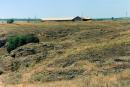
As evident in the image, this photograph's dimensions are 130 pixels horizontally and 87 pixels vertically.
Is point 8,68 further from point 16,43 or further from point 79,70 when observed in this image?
point 16,43

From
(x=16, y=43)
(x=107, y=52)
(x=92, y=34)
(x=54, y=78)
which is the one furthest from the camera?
(x=92, y=34)

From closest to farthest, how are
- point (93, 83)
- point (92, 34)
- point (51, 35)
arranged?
point (93, 83) < point (92, 34) < point (51, 35)

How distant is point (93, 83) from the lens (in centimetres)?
1716

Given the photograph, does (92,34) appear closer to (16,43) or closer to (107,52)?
(16,43)

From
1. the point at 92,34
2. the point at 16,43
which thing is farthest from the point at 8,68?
the point at 92,34

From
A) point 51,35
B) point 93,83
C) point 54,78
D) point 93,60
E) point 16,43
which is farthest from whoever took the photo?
point 51,35

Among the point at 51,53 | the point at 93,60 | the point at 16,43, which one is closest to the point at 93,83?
the point at 93,60

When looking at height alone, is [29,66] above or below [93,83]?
below

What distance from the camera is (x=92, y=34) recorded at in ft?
203

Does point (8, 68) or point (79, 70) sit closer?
point (79, 70)

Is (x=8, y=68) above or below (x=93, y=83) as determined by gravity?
below

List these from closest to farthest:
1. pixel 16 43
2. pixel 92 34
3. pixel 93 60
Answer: pixel 93 60 < pixel 16 43 < pixel 92 34

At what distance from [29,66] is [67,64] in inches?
216

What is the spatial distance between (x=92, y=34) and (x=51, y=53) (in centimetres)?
2341
